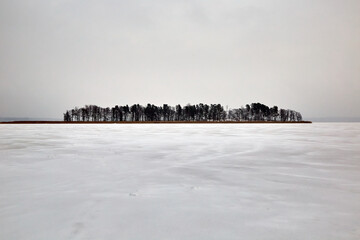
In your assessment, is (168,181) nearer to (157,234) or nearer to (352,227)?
(157,234)

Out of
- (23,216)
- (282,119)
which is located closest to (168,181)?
(23,216)

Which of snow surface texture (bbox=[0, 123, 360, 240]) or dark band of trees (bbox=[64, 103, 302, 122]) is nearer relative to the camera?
snow surface texture (bbox=[0, 123, 360, 240])

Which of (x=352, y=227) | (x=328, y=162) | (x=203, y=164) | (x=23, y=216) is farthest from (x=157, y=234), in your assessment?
(x=328, y=162)

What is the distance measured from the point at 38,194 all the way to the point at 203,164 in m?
3.67

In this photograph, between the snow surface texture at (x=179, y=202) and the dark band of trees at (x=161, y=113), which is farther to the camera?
the dark band of trees at (x=161, y=113)

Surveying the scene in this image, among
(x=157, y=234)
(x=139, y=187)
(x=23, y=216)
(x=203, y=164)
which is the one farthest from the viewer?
(x=203, y=164)

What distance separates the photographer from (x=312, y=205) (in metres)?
3.13

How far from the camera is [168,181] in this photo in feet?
14.5

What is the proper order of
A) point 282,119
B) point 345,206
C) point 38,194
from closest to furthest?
1. point 345,206
2. point 38,194
3. point 282,119

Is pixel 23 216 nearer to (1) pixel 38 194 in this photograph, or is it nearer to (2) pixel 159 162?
(1) pixel 38 194

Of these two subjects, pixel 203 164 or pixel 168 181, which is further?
pixel 203 164

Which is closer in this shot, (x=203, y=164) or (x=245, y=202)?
(x=245, y=202)

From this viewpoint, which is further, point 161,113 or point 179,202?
point 161,113

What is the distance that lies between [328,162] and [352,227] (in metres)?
4.42
